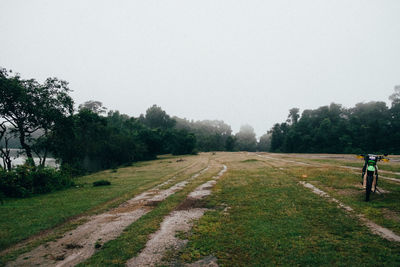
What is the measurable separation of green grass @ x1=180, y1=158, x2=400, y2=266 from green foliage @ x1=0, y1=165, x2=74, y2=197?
696 inches

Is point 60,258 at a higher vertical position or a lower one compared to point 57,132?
lower

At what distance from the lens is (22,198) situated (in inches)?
643

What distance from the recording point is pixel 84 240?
7.40m

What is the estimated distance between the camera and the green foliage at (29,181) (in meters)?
16.5

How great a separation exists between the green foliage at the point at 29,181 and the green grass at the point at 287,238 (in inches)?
696

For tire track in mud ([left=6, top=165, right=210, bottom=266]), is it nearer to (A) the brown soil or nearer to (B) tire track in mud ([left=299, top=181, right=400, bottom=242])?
(A) the brown soil

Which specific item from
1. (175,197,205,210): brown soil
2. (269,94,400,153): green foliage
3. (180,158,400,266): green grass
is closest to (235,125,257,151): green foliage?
(269,94,400,153): green foliage

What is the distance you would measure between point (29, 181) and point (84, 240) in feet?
50.4

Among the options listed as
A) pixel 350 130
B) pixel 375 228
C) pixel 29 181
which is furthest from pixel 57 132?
pixel 350 130

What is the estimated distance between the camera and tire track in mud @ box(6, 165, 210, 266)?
20.0ft

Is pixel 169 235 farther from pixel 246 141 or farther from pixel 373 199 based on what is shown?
pixel 246 141

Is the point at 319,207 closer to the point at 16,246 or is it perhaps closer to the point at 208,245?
the point at 208,245

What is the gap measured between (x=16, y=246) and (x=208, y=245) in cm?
728

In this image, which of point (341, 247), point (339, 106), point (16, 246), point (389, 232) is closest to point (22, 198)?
point (16, 246)
